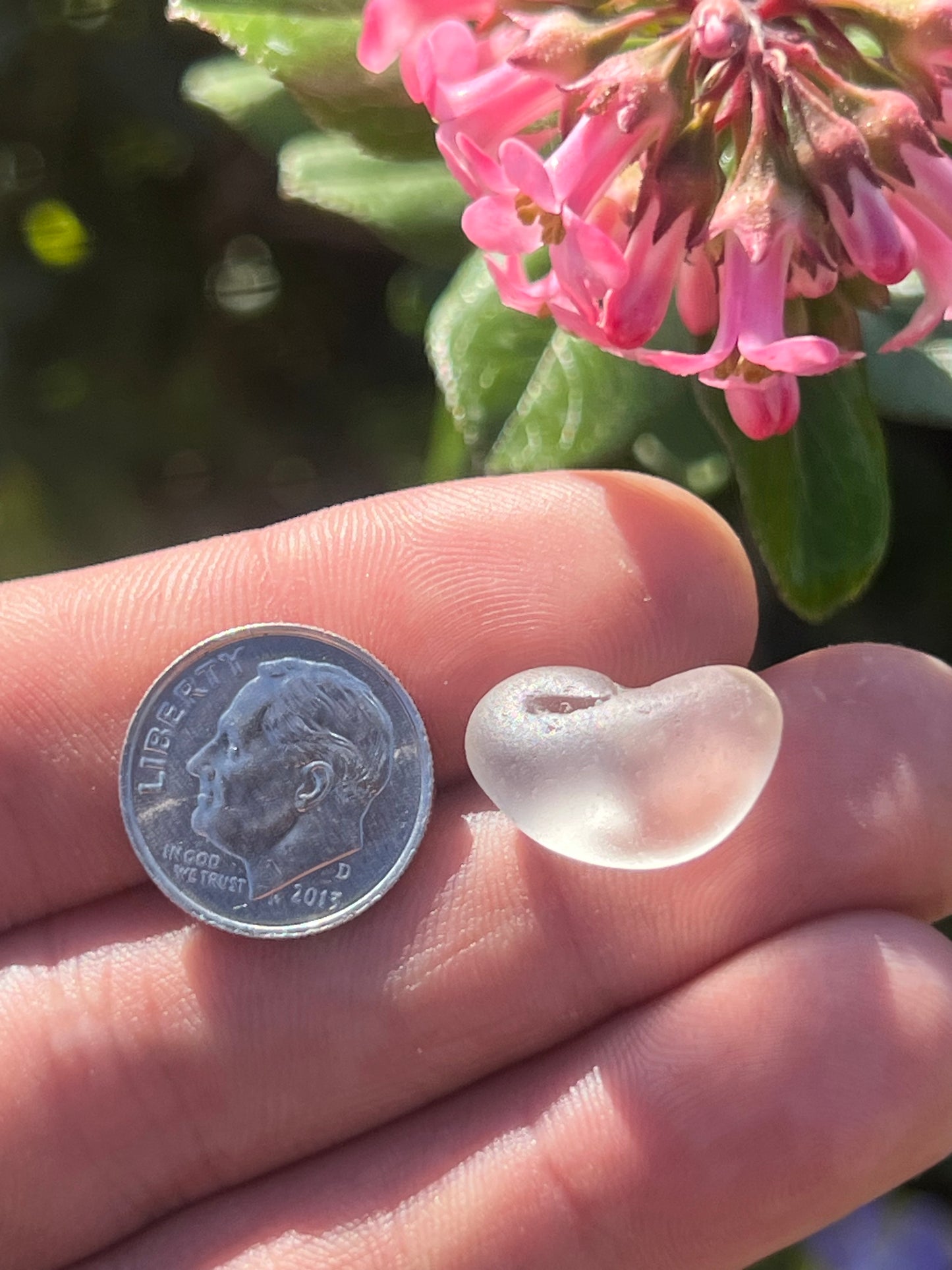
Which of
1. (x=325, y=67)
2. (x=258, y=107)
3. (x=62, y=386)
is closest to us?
(x=325, y=67)

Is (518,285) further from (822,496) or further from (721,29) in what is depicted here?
(822,496)

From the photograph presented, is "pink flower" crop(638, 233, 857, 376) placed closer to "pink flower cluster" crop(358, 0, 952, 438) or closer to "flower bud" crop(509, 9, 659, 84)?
"pink flower cluster" crop(358, 0, 952, 438)

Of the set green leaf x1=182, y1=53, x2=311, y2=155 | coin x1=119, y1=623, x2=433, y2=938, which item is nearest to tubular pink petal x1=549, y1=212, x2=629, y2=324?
coin x1=119, y1=623, x2=433, y2=938

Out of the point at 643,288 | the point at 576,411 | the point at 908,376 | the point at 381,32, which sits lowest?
the point at 576,411

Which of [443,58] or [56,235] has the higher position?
[443,58]

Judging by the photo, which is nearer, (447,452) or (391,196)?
(391,196)

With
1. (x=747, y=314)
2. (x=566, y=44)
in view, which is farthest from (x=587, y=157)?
(x=747, y=314)

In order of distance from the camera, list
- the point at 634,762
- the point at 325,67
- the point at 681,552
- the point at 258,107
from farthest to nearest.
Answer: the point at 258,107 < the point at 681,552 < the point at 325,67 < the point at 634,762

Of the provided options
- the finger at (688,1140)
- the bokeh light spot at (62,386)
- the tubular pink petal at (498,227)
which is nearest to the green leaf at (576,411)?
the tubular pink petal at (498,227)
